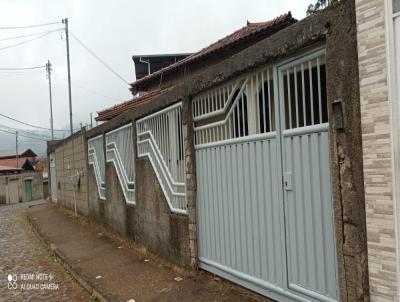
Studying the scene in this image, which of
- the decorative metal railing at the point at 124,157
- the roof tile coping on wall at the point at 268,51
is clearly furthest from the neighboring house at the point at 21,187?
the roof tile coping on wall at the point at 268,51

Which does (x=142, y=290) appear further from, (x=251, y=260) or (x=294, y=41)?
(x=294, y=41)

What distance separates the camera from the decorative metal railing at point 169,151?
589 cm

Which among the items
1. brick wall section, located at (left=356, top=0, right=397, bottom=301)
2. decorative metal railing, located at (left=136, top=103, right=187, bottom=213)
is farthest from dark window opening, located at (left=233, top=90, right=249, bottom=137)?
brick wall section, located at (left=356, top=0, right=397, bottom=301)

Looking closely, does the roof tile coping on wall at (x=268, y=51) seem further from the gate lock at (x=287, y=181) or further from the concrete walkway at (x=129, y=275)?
the concrete walkway at (x=129, y=275)

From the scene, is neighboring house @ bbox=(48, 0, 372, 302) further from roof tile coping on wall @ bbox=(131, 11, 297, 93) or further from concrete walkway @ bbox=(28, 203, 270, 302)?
roof tile coping on wall @ bbox=(131, 11, 297, 93)

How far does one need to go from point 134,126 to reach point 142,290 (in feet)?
11.5

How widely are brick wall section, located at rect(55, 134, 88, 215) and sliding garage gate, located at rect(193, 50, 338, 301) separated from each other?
26.2 ft

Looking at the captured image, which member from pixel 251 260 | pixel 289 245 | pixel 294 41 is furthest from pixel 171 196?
pixel 294 41

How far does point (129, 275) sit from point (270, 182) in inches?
126

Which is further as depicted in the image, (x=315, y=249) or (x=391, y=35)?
(x=315, y=249)

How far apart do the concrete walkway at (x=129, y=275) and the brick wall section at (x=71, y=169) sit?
115 inches

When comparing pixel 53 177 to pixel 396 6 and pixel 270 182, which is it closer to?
pixel 270 182

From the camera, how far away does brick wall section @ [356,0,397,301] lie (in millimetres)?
2676

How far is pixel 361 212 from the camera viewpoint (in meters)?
2.89
